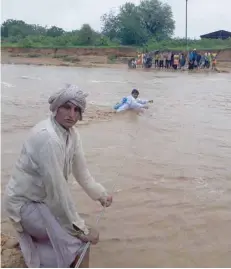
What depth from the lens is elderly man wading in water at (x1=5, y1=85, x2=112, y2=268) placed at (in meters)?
3.06

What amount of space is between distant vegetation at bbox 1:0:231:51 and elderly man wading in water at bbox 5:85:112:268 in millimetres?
45356

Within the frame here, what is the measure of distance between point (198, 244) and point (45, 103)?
10.4 metres

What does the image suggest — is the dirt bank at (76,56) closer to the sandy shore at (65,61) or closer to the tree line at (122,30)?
the sandy shore at (65,61)

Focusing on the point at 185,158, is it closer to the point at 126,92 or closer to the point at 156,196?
the point at 156,196

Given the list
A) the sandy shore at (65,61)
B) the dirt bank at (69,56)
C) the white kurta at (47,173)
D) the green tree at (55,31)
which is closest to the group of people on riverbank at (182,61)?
the sandy shore at (65,61)

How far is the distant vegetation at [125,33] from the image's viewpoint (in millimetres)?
50094

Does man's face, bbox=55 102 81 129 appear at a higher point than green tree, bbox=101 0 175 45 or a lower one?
lower

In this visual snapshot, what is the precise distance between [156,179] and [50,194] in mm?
3322

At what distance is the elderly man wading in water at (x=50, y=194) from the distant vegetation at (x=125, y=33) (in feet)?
149

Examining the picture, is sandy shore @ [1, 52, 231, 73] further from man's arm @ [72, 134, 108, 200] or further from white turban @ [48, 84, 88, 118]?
white turban @ [48, 84, 88, 118]

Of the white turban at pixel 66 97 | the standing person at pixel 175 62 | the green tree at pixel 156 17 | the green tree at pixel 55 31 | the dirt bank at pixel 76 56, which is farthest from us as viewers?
the green tree at pixel 55 31

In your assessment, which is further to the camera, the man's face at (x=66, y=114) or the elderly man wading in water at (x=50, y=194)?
the man's face at (x=66, y=114)

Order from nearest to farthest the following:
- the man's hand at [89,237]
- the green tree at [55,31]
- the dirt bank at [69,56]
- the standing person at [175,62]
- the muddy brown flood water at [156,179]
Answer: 1. the man's hand at [89,237]
2. the muddy brown flood water at [156,179]
3. the standing person at [175,62]
4. the dirt bank at [69,56]
5. the green tree at [55,31]

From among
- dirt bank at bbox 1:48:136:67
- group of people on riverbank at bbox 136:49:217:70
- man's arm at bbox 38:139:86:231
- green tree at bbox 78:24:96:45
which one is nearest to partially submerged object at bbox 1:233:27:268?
man's arm at bbox 38:139:86:231
